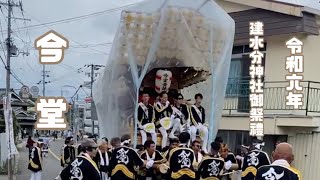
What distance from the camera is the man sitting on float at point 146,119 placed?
14078 millimetres

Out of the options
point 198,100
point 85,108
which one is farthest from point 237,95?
point 85,108

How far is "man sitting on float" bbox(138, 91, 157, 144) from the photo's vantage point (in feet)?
46.2

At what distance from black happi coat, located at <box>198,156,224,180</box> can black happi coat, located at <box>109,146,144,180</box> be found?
131cm

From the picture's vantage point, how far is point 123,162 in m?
11.6

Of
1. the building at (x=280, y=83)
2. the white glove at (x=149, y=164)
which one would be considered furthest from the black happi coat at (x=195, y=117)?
the building at (x=280, y=83)

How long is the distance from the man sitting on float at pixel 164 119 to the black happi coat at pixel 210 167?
251cm

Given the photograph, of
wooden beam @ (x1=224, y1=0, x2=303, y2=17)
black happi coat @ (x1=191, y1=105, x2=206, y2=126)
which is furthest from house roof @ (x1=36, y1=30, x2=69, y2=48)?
wooden beam @ (x1=224, y1=0, x2=303, y2=17)

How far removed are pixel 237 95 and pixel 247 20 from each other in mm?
3162

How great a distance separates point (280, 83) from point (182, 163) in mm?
10690

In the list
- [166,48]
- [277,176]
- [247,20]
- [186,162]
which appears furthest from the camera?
[247,20]

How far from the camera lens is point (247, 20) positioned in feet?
72.4

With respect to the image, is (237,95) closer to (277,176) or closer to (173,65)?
(173,65)

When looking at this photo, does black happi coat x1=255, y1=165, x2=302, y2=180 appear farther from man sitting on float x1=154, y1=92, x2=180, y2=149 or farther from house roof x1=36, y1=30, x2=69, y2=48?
man sitting on float x1=154, y1=92, x2=180, y2=149

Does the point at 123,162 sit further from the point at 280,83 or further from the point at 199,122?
the point at 280,83
